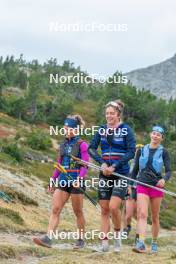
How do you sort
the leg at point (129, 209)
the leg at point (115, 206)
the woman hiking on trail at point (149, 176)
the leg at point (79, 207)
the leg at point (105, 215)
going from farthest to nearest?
the leg at point (129, 209), the leg at point (79, 207), the woman hiking on trail at point (149, 176), the leg at point (105, 215), the leg at point (115, 206)

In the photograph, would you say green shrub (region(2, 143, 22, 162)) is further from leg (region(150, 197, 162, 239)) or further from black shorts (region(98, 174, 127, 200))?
black shorts (region(98, 174, 127, 200))

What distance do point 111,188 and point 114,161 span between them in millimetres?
503

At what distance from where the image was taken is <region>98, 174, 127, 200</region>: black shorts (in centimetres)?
986

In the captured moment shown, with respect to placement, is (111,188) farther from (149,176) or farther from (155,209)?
(155,209)

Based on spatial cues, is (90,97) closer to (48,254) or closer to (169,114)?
(169,114)

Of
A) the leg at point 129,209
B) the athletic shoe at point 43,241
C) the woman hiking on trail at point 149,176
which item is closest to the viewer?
the athletic shoe at point 43,241

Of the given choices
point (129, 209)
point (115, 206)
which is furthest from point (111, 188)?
point (129, 209)

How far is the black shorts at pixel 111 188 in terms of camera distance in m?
9.86

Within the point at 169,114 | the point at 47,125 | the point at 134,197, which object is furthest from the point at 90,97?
the point at 134,197

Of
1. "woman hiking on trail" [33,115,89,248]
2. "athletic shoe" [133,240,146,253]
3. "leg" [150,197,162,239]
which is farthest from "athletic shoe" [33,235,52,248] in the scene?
"leg" [150,197,162,239]

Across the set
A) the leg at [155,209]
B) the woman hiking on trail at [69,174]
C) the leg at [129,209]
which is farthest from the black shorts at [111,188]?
the leg at [129,209]

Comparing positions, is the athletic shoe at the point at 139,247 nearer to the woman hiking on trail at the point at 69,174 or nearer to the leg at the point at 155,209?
the leg at the point at 155,209

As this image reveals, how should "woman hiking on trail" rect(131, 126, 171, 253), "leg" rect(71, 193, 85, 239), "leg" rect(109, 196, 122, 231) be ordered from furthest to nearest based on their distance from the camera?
1. "leg" rect(71, 193, 85, 239)
2. "woman hiking on trail" rect(131, 126, 171, 253)
3. "leg" rect(109, 196, 122, 231)

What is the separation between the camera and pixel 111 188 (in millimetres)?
10023
